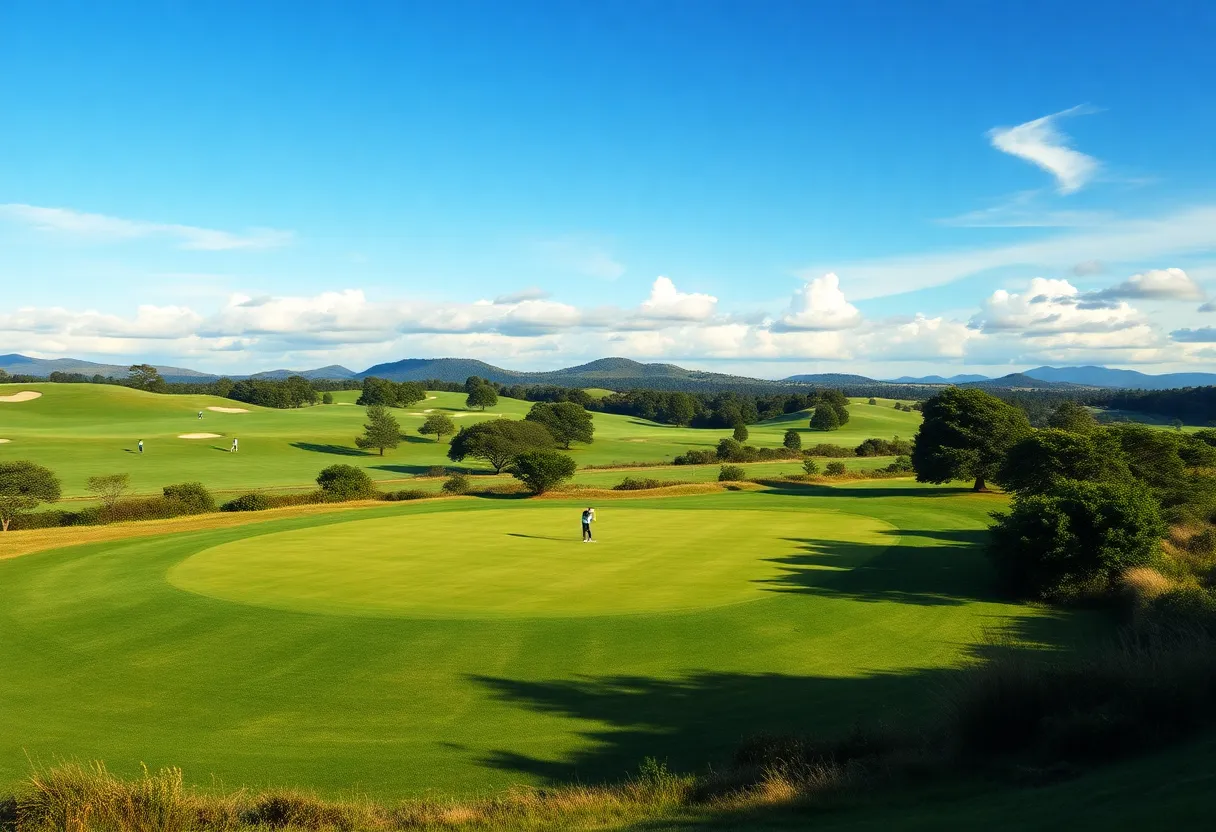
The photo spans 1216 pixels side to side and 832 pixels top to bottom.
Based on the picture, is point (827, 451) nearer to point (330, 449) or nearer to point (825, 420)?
point (825, 420)

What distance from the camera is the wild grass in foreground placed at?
10.3 meters

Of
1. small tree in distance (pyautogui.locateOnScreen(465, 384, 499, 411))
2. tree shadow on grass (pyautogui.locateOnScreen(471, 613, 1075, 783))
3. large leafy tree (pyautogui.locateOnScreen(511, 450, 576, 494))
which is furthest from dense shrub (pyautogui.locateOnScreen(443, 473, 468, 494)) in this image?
small tree in distance (pyautogui.locateOnScreen(465, 384, 499, 411))

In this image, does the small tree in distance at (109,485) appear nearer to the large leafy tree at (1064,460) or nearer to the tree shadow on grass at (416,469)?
the tree shadow on grass at (416,469)

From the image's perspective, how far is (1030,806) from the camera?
29.5 ft

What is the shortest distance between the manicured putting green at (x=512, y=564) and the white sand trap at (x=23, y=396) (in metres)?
119

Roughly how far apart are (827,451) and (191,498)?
72.5m

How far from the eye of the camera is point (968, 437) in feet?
181

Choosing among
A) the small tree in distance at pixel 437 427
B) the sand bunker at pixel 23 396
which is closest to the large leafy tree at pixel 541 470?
the small tree in distance at pixel 437 427

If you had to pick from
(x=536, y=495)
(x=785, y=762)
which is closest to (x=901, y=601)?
(x=785, y=762)

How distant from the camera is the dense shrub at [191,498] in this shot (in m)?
51.6

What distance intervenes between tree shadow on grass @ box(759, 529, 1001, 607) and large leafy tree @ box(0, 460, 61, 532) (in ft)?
148

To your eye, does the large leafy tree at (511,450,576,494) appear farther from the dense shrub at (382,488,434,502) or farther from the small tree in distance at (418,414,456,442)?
the small tree in distance at (418,414,456,442)

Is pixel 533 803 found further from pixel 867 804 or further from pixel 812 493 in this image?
pixel 812 493

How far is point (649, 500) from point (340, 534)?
23494 mm
